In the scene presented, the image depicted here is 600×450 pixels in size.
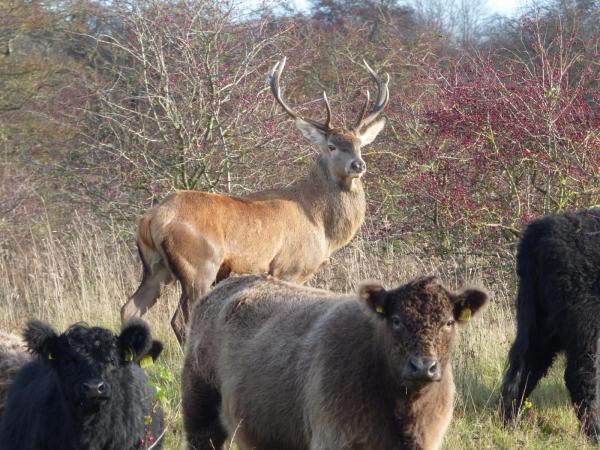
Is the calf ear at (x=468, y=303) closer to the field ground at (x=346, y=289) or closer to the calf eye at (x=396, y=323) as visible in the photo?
the calf eye at (x=396, y=323)

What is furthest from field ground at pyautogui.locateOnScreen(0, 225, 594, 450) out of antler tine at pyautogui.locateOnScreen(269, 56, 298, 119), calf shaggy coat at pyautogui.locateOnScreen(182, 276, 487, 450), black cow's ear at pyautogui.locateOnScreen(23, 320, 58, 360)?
antler tine at pyautogui.locateOnScreen(269, 56, 298, 119)

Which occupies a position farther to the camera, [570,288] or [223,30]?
[223,30]

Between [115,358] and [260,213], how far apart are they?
17.8ft

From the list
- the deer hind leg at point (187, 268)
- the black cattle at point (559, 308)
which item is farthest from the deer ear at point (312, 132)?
the black cattle at point (559, 308)

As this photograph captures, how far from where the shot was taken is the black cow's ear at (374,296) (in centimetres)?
483

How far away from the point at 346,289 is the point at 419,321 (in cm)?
654

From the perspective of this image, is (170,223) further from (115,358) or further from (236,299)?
(115,358)

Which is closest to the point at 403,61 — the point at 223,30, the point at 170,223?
the point at 223,30

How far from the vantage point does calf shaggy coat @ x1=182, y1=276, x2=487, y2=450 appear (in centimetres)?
474

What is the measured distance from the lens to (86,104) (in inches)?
572

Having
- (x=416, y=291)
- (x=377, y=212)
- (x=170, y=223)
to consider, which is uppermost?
(x=416, y=291)

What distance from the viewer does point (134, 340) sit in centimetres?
511

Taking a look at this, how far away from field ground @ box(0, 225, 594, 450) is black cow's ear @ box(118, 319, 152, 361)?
19 cm

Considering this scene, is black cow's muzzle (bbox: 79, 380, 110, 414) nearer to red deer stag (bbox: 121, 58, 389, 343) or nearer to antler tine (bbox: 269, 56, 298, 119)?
red deer stag (bbox: 121, 58, 389, 343)
